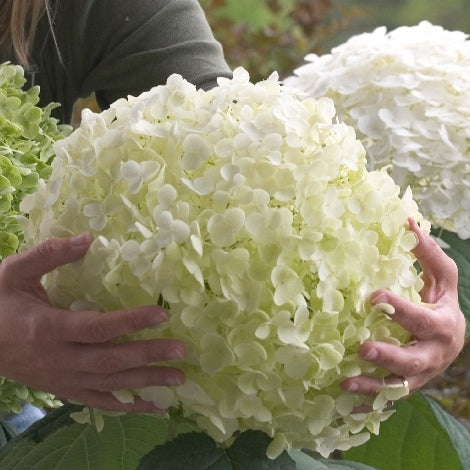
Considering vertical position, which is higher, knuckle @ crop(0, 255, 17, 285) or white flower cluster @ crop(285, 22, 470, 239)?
knuckle @ crop(0, 255, 17, 285)

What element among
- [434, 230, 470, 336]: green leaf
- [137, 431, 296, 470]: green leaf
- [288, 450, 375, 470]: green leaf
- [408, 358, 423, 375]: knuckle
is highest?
[408, 358, 423, 375]: knuckle

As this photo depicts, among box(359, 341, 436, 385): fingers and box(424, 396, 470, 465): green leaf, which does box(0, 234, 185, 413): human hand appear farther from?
box(424, 396, 470, 465): green leaf

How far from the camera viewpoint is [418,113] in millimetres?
1198

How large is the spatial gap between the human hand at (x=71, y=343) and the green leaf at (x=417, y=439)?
48 cm

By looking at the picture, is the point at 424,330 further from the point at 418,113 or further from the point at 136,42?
the point at 136,42

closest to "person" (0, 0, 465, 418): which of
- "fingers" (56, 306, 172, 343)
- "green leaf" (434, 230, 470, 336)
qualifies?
"fingers" (56, 306, 172, 343)

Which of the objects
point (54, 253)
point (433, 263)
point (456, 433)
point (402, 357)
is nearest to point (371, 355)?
point (402, 357)

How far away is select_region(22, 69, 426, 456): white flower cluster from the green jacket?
1.57 feet

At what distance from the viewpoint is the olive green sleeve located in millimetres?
1354

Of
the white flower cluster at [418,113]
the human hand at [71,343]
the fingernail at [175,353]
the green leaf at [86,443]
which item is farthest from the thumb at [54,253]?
the white flower cluster at [418,113]

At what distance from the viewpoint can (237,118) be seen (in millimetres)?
874

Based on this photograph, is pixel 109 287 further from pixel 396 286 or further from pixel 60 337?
pixel 396 286

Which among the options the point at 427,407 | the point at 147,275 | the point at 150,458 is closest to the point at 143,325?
the point at 147,275

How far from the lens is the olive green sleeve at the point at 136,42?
1.35 metres
